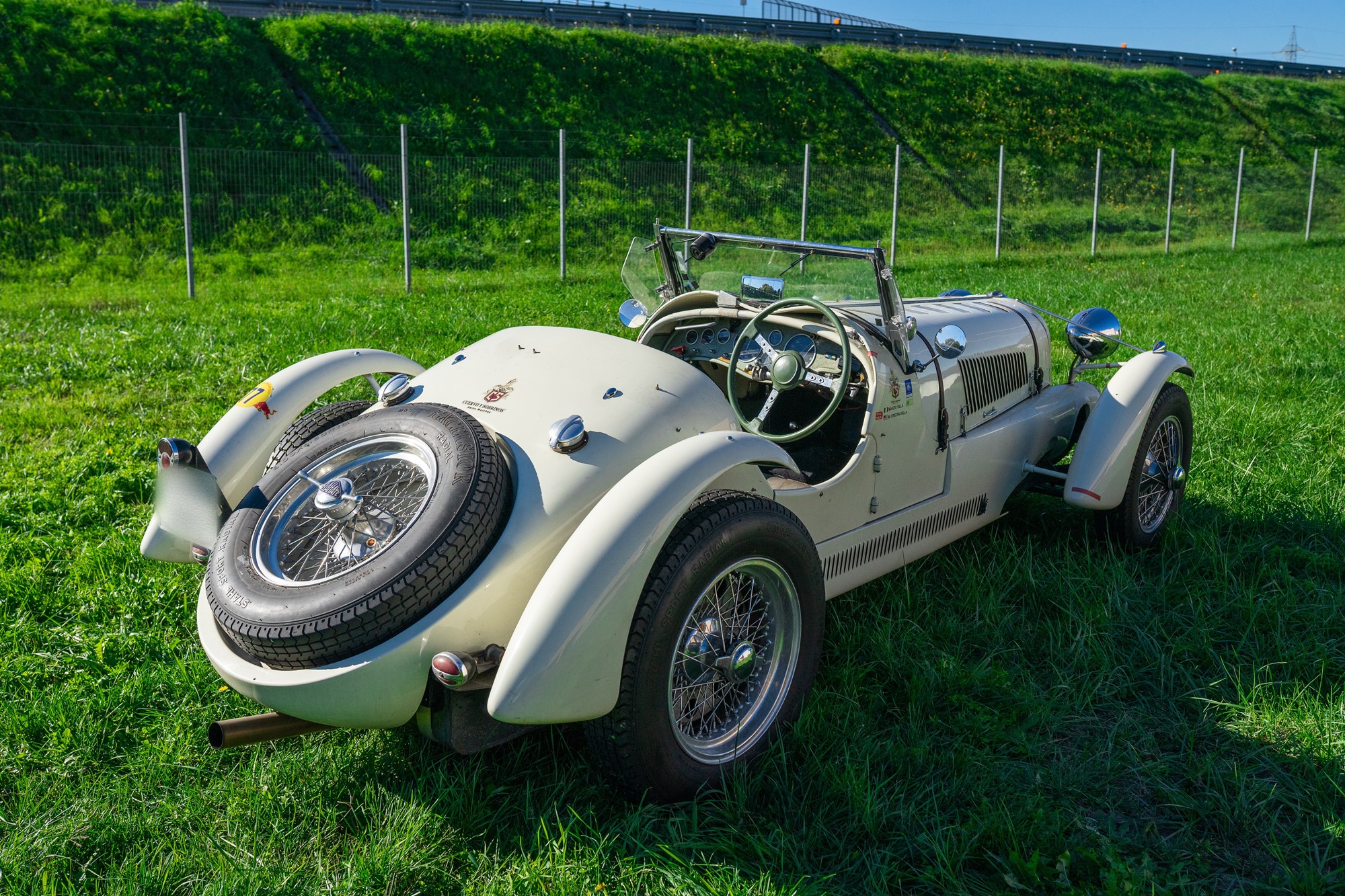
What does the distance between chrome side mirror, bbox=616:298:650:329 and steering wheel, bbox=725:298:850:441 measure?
2.70ft

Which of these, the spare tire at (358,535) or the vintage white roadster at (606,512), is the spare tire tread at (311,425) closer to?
the vintage white roadster at (606,512)

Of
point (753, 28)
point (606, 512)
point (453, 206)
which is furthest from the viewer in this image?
point (753, 28)

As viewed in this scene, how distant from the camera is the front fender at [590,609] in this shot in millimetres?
2287

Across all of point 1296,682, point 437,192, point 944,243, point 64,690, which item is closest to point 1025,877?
point 1296,682

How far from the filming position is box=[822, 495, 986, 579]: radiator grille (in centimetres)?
350

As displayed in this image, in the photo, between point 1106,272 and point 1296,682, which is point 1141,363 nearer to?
point 1296,682

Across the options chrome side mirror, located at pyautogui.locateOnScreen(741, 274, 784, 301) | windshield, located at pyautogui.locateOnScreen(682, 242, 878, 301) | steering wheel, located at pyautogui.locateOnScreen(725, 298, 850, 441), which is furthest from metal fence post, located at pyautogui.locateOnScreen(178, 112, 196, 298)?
steering wheel, located at pyautogui.locateOnScreen(725, 298, 850, 441)

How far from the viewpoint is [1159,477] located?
457cm

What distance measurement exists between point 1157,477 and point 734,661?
278 centimetres

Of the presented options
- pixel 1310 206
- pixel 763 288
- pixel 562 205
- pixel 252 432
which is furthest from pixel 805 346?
pixel 1310 206

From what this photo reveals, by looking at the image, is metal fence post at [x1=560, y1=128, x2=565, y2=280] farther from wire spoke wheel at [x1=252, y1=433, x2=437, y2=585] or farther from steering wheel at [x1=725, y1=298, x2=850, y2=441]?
wire spoke wheel at [x1=252, y1=433, x2=437, y2=585]

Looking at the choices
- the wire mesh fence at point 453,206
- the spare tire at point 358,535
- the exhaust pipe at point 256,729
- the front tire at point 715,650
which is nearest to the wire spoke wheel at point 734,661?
the front tire at point 715,650

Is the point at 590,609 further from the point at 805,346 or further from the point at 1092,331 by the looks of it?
the point at 1092,331

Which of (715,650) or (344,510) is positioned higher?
(344,510)
